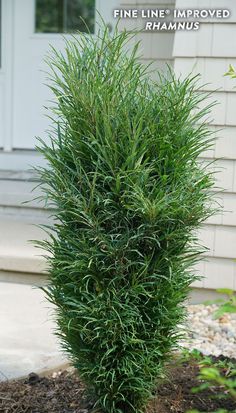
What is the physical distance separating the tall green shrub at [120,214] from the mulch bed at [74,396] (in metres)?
0.28

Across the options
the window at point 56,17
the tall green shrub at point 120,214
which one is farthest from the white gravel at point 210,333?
the window at point 56,17

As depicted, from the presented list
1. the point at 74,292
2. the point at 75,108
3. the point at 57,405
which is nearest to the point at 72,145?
the point at 75,108

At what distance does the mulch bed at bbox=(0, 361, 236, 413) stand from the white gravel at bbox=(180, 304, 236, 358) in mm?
670

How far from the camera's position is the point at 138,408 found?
2.97 m

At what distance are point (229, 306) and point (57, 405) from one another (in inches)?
51.0

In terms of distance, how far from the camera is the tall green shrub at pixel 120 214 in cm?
272

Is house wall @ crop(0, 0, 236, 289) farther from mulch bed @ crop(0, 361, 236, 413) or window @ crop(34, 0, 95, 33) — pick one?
window @ crop(34, 0, 95, 33)

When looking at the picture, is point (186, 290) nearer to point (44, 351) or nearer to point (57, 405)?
point (57, 405)

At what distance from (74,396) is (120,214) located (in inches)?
39.0

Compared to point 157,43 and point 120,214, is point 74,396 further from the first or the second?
point 157,43

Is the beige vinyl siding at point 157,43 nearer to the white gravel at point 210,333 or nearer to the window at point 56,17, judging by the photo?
the window at point 56,17

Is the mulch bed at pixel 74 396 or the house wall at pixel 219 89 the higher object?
the house wall at pixel 219 89

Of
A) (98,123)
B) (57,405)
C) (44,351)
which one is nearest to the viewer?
(98,123)

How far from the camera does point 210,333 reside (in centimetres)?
450
